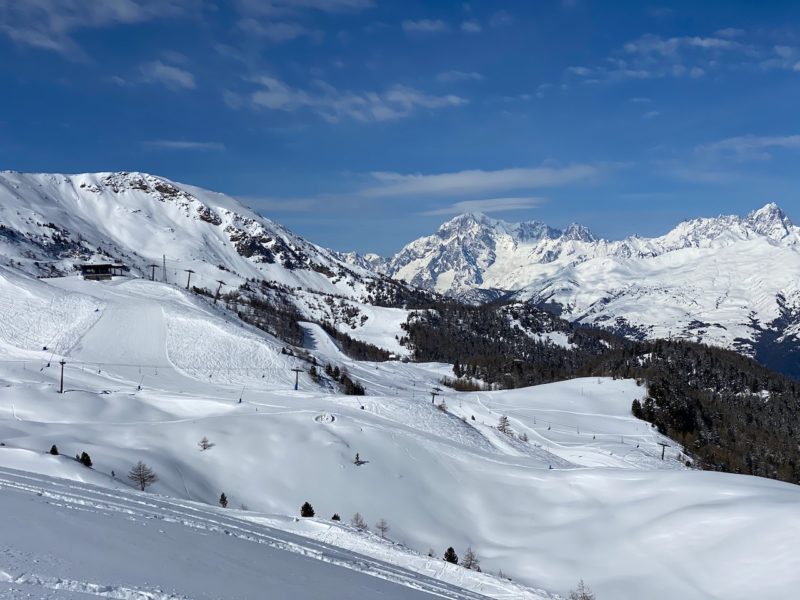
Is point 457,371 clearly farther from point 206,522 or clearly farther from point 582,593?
point 206,522

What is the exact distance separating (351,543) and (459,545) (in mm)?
18415

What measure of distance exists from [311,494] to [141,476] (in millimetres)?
14421

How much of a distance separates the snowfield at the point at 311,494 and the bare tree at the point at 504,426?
1.87 metres

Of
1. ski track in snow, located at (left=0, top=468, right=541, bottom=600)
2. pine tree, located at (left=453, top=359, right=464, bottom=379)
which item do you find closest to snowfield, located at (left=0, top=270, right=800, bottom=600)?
ski track in snow, located at (left=0, top=468, right=541, bottom=600)

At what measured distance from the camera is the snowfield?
1473cm

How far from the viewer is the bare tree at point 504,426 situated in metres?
87.9

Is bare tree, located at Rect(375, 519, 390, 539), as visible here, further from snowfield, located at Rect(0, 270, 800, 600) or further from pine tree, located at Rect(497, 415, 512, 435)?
pine tree, located at Rect(497, 415, 512, 435)

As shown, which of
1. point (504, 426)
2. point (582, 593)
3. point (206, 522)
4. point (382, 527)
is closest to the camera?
point (206, 522)

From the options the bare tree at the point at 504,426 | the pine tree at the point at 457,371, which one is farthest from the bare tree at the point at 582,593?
the pine tree at the point at 457,371

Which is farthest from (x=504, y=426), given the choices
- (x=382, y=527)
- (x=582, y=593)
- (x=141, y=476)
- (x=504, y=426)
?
(x=141, y=476)

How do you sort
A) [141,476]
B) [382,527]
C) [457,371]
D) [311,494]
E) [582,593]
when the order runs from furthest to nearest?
[457,371], [311,494], [382,527], [141,476], [582,593]

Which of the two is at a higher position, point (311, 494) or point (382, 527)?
point (382, 527)

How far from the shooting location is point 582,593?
30922mm

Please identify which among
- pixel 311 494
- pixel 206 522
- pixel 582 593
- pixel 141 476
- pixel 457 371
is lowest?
pixel 311 494
